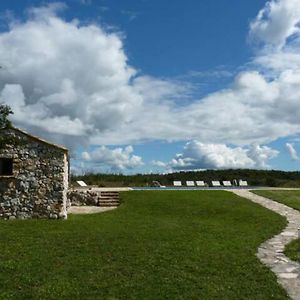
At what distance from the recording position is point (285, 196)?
31.0 m

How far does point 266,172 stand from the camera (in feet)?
208

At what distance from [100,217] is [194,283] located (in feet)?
41.7

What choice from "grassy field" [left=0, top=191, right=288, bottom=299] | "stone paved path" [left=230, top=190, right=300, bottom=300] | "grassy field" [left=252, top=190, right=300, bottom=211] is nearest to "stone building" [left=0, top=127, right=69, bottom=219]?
"grassy field" [left=0, top=191, right=288, bottom=299]

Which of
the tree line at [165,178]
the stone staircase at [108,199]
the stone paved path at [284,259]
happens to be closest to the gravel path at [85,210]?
the stone staircase at [108,199]

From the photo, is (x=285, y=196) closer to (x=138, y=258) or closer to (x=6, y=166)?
(x=6, y=166)

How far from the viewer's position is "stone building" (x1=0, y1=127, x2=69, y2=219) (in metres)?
21.7

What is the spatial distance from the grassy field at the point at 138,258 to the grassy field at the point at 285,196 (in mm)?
5941

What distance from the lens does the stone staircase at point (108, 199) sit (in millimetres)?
28609

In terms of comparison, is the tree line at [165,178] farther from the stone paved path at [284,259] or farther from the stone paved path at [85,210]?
the stone paved path at [284,259]

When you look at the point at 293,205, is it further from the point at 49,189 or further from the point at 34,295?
the point at 34,295

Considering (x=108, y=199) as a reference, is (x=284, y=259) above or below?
below

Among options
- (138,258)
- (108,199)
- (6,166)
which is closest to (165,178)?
(108,199)

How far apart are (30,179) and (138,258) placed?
11.3m

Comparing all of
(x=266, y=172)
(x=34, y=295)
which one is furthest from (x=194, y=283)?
(x=266, y=172)
